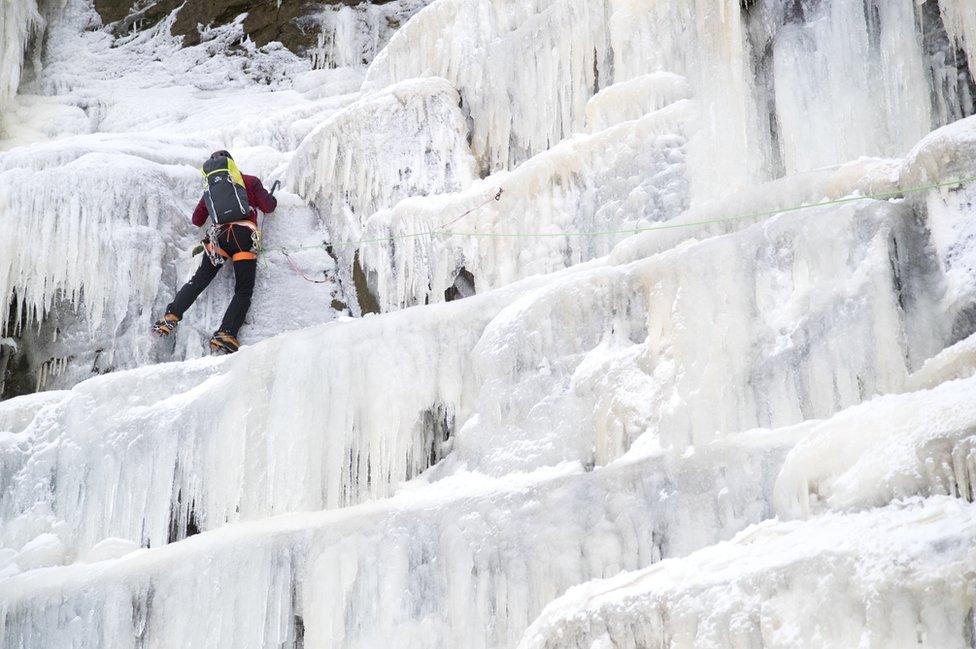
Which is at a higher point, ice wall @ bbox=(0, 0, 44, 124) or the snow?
ice wall @ bbox=(0, 0, 44, 124)

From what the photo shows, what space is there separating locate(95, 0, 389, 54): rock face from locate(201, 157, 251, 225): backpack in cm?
465

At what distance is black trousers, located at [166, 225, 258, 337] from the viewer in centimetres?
769

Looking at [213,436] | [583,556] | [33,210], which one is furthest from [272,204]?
[583,556]

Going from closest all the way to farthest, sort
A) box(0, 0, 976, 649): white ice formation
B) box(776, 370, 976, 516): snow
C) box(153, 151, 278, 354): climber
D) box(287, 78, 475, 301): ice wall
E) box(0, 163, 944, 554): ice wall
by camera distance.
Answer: box(776, 370, 976, 516): snow, box(0, 0, 976, 649): white ice formation, box(0, 163, 944, 554): ice wall, box(153, 151, 278, 354): climber, box(287, 78, 475, 301): ice wall

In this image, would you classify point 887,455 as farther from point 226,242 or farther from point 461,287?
point 226,242

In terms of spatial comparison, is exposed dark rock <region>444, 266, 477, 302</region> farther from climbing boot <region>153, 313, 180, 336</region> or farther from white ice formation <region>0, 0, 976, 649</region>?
climbing boot <region>153, 313, 180, 336</region>

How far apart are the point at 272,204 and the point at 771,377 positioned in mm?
4770

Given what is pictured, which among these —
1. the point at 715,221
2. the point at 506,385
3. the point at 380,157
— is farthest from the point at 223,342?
the point at 715,221

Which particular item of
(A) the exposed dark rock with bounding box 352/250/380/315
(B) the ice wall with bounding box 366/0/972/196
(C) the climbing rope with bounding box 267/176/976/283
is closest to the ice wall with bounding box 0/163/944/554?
(C) the climbing rope with bounding box 267/176/976/283

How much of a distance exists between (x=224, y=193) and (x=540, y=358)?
133 inches

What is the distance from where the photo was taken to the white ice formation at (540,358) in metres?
3.95

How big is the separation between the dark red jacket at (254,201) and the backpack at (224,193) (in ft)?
0.67

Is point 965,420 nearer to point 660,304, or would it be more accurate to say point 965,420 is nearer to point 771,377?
point 771,377

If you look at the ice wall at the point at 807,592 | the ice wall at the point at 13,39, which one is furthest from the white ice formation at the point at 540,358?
the ice wall at the point at 13,39
